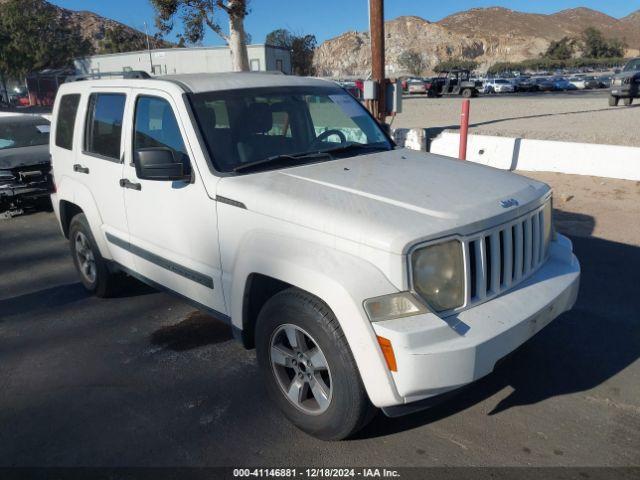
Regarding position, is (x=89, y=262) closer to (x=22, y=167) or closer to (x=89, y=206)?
(x=89, y=206)

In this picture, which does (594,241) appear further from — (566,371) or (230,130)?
(230,130)

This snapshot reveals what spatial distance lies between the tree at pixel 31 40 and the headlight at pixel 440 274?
57.2 m

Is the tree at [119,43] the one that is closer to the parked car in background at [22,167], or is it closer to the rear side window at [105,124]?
the parked car in background at [22,167]

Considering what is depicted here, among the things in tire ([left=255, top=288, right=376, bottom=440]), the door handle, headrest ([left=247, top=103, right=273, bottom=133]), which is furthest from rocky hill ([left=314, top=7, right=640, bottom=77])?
tire ([left=255, top=288, right=376, bottom=440])

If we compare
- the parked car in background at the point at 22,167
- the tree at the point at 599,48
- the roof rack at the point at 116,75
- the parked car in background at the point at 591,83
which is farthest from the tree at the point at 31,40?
the tree at the point at 599,48

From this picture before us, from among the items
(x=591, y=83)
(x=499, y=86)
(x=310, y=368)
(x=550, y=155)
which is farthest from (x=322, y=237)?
(x=591, y=83)

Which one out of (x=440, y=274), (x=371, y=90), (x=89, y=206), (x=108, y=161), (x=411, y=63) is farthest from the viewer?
(x=411, y=63)

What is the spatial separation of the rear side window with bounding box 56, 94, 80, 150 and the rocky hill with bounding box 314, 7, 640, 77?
13533cm

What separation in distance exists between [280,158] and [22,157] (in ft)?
22.0

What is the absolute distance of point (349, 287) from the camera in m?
2.52

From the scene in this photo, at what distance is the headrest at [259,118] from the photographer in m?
3.77

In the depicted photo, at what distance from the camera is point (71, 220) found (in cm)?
526

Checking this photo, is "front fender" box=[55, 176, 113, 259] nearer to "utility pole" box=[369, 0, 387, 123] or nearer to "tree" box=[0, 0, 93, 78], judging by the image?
"utility pole" box=[369, 0, 387, 123]

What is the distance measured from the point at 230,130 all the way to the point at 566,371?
2.70 metres
